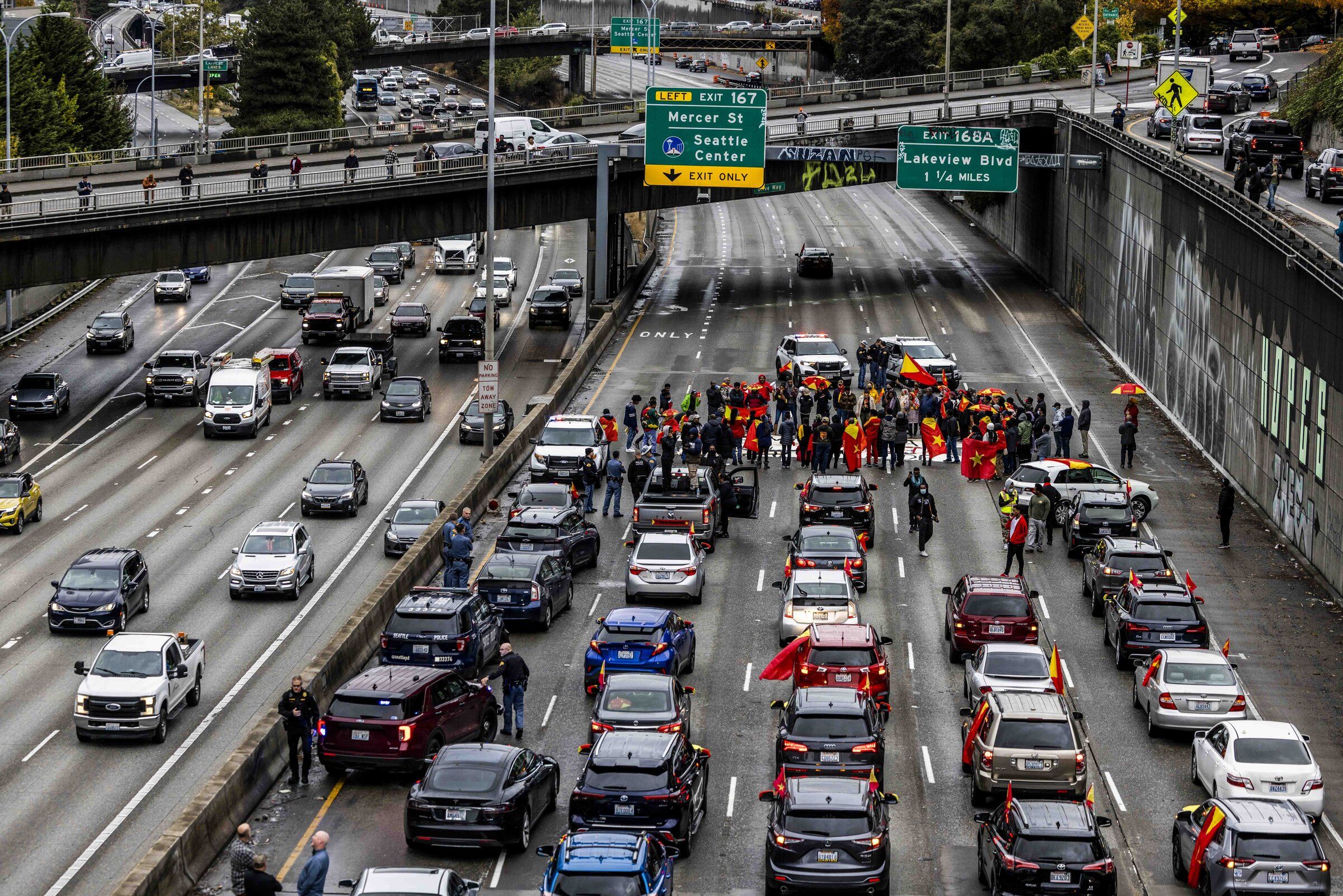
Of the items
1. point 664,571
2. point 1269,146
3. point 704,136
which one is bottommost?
point 664,571

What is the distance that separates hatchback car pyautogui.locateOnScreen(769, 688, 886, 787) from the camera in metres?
24.9

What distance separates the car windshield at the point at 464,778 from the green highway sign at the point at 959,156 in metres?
46.4

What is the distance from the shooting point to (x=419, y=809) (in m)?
23.1

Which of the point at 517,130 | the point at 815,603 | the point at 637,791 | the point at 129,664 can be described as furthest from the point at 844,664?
the point at 517,130

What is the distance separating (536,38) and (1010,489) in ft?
382

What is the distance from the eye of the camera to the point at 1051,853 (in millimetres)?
21109

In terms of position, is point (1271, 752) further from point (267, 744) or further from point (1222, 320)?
point (1222, 320)

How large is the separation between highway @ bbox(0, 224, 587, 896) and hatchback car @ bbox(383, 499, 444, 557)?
0.40 meters

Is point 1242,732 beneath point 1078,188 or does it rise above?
beneath

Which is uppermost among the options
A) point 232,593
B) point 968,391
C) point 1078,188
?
point 1078,188

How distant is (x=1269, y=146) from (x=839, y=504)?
99.1 ft

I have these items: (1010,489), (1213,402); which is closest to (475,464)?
(1010,489)

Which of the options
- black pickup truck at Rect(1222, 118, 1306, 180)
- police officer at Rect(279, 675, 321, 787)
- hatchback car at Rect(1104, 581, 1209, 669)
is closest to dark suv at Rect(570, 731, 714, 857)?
police officer at Rect(279, 675, 321, 787)

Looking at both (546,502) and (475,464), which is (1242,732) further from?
(475,464)
